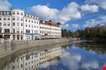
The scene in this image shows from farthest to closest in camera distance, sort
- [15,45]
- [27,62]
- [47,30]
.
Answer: [47,30] < [15,45] < [27,62]

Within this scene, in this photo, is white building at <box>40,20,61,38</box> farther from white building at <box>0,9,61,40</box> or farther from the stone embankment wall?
the stone embankment wall

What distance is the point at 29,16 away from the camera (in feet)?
350

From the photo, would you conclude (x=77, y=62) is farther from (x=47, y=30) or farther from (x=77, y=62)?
(x=47, y=30)

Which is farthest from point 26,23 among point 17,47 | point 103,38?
point 103,38

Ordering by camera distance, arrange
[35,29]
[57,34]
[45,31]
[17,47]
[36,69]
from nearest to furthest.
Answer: [36,69], [17,47], [35,29], [45,31], [57,34]

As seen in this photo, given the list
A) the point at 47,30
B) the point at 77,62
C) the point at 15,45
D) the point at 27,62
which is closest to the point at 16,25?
the point at 47,30

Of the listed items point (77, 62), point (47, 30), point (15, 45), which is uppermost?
point (47, 30)

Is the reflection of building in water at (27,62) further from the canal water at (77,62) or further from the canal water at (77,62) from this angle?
the canal water at (77,62)

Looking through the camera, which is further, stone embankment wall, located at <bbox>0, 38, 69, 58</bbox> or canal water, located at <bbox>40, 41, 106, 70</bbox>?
stone embankment wall, located at <bbox>0, 38, 69, 58</bbox>

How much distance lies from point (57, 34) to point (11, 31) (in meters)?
66.8

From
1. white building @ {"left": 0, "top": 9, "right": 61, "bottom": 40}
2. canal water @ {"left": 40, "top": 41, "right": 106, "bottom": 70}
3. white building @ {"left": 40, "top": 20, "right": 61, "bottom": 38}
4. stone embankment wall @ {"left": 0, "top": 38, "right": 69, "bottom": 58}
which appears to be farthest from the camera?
white building @ {"left": 40, "top": 20, "right": 61, "bottom": 38}

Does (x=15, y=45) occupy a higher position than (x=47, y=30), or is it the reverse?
(x=47, y=30)

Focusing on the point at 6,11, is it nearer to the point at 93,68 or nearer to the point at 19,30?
the point at 19,30

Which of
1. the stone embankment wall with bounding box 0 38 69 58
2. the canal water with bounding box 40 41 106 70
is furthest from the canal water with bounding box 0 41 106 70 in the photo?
the stone embankment wall with bounding box 0 38 69 58
